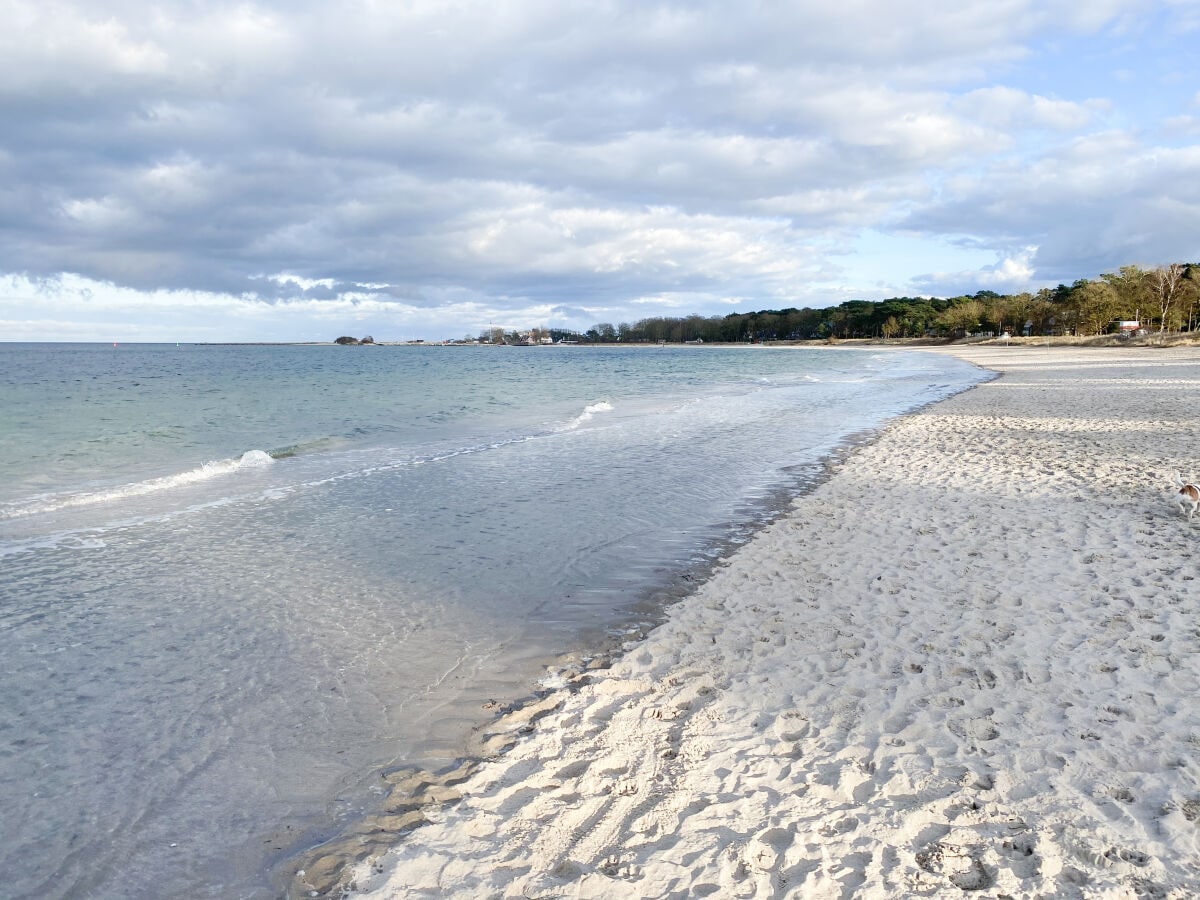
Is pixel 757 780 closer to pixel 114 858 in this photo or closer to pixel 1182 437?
pixel 114 858

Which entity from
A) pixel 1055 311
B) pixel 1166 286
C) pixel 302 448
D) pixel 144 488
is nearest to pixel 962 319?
pixel 1055 311

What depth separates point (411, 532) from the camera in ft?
36.6

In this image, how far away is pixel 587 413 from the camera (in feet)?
100

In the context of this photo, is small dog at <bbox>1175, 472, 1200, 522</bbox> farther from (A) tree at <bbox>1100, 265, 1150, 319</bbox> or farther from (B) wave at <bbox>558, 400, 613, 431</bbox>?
(A) tree at <bbox>1100, 265, 1150, 319</bbox>

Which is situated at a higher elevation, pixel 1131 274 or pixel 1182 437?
pixel 1131 274

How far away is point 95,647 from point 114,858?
3.63 meters

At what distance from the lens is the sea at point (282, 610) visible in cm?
441

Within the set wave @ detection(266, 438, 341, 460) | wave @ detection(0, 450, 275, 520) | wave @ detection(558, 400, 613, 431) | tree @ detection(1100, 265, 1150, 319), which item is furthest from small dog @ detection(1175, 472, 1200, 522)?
tree @ detection(1100, 265, 1150, 319)

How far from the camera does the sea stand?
4.41 m

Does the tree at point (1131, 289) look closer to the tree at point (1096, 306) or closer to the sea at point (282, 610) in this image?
the tree at point (1096, 306)

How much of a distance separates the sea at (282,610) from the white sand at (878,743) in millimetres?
875

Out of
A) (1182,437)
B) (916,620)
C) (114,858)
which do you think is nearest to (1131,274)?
(1182,437)

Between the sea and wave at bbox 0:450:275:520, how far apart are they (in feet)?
0.36

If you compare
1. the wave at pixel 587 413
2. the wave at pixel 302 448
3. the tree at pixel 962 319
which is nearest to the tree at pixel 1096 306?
the tree at pixel 962 319
